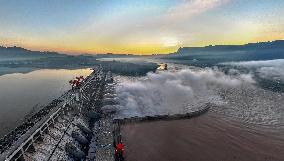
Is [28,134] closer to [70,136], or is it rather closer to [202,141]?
[70,136]

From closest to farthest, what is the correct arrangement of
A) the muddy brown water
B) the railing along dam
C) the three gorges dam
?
the railing along dam → the three gorges dam → the muddy brown water

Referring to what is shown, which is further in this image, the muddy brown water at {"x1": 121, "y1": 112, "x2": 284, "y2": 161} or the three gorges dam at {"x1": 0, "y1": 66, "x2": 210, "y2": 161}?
the muddy brown water at {"x1": 121, "y1": 112, "x2": 284, "y2": 161}

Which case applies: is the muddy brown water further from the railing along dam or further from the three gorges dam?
the railing along dam

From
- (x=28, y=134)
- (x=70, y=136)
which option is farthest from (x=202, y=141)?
(x=28, y=134)

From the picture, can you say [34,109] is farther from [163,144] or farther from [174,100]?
[163,144]

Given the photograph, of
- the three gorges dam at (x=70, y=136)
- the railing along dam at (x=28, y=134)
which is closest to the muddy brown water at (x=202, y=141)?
the three gorges dam at (x=70, y=136)

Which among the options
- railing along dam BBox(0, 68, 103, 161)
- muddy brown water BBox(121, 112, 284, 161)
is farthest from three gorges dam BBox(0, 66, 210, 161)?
muddy brown water BBox(121, 112, 284, 161)
